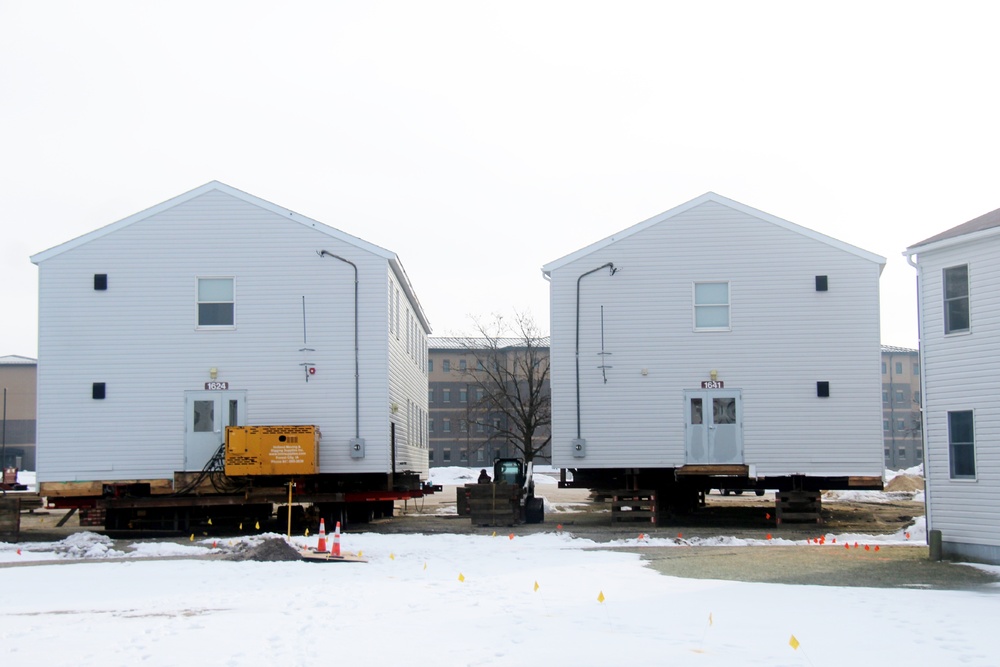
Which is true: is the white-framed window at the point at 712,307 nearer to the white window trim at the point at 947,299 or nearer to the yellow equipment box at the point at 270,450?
the white window trim at the point at 947,299

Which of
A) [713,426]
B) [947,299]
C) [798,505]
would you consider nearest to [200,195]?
[713,426]

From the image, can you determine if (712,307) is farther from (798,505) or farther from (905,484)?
(905,484)

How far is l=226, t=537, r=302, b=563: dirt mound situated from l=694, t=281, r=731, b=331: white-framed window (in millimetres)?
12038

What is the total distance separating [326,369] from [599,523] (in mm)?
7658

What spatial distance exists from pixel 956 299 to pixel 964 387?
58.4 inches

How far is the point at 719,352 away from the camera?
26281 millimetres

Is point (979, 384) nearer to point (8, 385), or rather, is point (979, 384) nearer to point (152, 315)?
point (152, 315)

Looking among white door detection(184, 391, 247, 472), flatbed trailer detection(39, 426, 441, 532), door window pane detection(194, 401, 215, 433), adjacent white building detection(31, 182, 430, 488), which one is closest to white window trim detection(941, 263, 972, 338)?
adjacent white building detection(31, 182, 430, 488)

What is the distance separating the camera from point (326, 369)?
25.5m

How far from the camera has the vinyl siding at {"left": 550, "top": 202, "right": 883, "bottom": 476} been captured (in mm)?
25844

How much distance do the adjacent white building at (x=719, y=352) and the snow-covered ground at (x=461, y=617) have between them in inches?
326

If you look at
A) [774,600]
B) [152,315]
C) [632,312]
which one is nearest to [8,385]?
[152,315]

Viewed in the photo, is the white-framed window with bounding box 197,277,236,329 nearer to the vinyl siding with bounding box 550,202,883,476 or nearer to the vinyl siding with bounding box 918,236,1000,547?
the vinyl siding with bounding box 550,202,883,476

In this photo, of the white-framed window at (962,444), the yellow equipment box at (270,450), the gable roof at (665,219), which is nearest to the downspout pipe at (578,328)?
the gable roof at (665,219)
